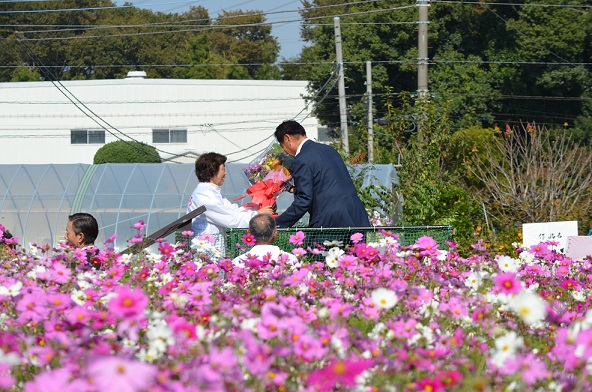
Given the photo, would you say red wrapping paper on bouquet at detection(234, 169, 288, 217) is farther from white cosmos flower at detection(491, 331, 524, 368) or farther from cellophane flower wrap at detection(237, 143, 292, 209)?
white cosmos flower at detection(491, 331, 524, 368)

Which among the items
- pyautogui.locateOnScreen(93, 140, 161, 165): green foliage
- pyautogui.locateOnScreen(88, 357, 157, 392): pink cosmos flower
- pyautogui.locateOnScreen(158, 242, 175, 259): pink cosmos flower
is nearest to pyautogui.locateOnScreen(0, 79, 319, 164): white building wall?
pyautogui.locateOnScreen(93, 140, 161, 165): green foliage

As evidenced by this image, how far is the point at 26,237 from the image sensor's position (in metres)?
18.9

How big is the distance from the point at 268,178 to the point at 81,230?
1592 millimetres

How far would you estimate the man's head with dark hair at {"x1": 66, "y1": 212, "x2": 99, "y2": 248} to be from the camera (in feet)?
21.4

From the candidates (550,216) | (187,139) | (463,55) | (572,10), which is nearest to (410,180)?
(550,216)

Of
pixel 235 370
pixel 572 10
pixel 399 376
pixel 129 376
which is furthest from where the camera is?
pixel 572 10

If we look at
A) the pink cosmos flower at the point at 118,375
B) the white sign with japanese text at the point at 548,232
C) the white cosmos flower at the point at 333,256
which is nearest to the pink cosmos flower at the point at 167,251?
the white cosmos flower at the point at 333,256

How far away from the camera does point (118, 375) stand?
2088 mm

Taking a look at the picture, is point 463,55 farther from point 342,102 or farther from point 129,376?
point 129,376

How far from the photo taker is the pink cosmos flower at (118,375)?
2.06 m

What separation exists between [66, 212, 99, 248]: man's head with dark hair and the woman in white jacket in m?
0.93

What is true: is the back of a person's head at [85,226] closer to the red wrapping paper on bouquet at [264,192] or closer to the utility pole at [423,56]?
the red wrapping paper on bouquet at [264,192]

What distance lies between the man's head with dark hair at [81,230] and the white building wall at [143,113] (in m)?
37.9

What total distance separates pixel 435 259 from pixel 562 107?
33916 millimetres
